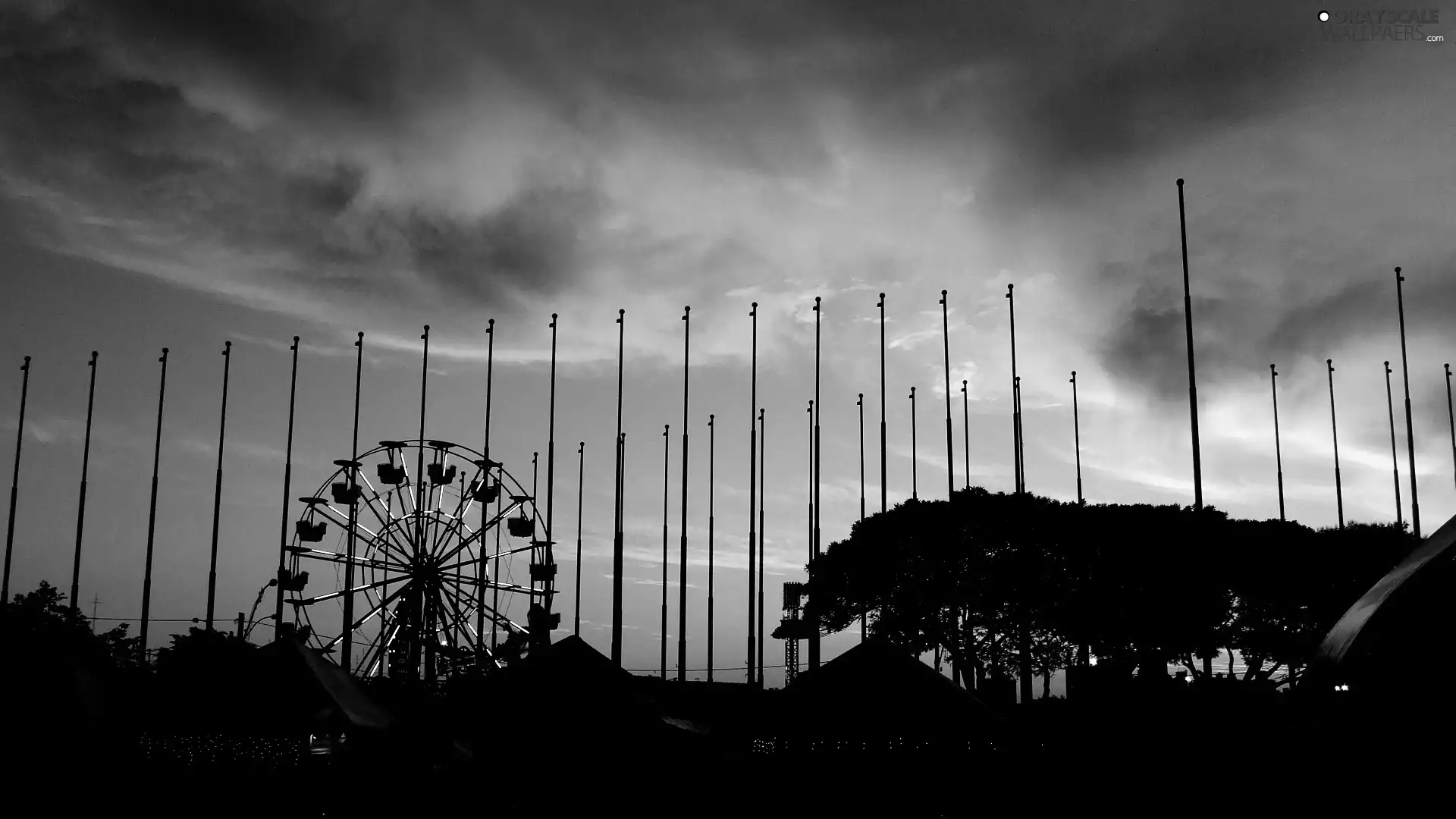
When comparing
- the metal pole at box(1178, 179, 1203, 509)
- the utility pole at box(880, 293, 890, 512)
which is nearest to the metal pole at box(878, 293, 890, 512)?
the utility pole at box(880, 293, 890, 512)

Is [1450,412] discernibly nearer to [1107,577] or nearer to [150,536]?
[1107,577]

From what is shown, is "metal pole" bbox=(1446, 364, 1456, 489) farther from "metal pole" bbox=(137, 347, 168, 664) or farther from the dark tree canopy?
"metal pole" bbox=(137, 347, 168, 664)

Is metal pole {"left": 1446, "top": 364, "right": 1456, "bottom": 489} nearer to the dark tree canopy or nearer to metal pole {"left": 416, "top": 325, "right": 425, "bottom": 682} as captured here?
the dark tree canopy

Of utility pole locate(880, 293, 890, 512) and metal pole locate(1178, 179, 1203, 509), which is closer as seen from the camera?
metal pole locate(1178, 179, 1203, 509)

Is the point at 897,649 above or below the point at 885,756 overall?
above

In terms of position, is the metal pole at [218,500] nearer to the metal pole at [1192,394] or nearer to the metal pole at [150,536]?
the metal pole at [150,536]

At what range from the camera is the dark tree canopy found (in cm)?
4881

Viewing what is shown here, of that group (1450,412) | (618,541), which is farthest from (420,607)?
(1450,412)

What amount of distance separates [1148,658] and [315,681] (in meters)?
38.2

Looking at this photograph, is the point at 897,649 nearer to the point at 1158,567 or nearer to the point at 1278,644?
the point at 1158,567

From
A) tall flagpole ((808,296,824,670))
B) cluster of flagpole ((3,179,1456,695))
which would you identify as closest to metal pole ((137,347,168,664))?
cluster of flagpole ((3,179,1456,695))

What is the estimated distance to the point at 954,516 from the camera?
5053cm

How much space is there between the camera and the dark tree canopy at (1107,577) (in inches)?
1922

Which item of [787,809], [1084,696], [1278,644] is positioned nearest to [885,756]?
[787,809]
